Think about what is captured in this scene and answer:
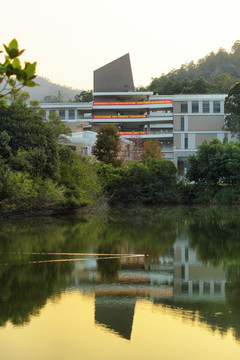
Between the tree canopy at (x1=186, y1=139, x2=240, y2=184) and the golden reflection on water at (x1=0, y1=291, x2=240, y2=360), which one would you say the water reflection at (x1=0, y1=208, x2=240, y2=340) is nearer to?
the golden reflection on water at (x1=0, y1=291, x2=240, y2=360)

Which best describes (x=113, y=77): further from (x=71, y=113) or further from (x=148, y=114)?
(x=148, y=114)

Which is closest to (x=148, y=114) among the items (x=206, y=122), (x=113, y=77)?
(x=113, y=77)

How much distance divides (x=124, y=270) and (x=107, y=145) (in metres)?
32.9

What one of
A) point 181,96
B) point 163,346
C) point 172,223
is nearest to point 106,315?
point 163,346

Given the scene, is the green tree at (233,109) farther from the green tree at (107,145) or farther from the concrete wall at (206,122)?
the green tree at (107,145)

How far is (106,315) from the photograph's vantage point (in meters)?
9.72

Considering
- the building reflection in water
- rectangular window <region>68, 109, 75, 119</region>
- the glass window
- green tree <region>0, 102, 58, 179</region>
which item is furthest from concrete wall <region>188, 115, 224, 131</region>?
the glass window

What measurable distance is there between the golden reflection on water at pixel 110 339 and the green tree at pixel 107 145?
37.0 m

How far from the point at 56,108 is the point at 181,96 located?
23298mm

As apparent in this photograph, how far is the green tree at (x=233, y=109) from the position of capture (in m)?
66.6

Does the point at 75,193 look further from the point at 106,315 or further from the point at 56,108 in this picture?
the point at 56,108

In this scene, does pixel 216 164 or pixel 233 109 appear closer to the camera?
pixel 216 164

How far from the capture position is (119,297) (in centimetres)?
1097

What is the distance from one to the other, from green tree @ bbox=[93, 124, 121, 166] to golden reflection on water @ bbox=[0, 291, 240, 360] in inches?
1457
